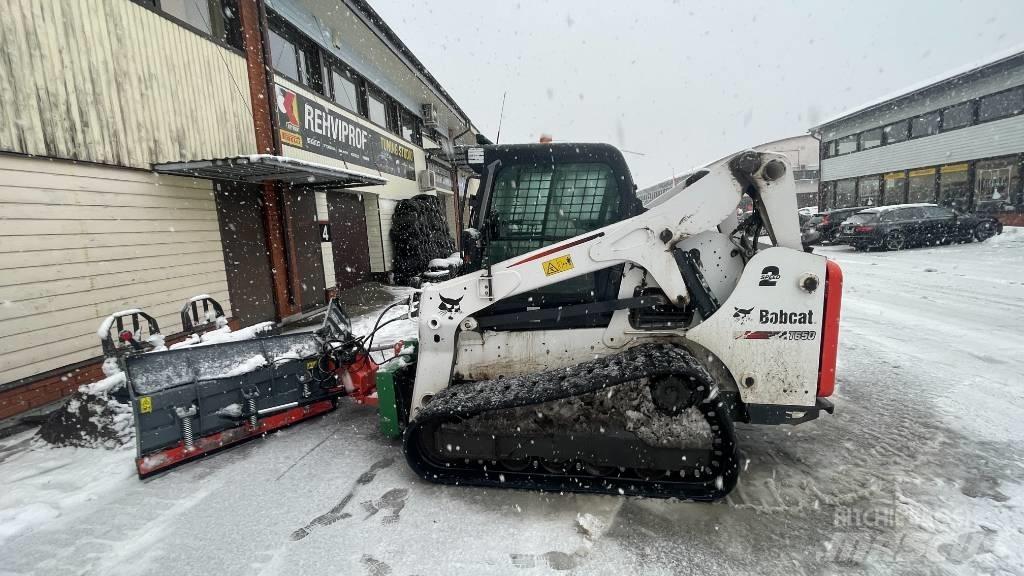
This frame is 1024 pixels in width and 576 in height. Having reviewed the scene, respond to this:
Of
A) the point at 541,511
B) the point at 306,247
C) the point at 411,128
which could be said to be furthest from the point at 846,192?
the point at 541,511

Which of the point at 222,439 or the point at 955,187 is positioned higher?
the point at 955,187

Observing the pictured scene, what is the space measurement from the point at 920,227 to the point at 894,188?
11.3 meters

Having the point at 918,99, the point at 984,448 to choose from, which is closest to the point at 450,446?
the point at 984,448

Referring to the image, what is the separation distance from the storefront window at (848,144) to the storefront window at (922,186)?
428cm

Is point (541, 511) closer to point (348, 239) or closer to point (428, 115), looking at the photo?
point (348, 239)

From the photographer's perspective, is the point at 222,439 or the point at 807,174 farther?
the point at 807,174

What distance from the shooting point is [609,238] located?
2.90 metres

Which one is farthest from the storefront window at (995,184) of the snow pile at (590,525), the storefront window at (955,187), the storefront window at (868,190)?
the snow pile at (590,525)

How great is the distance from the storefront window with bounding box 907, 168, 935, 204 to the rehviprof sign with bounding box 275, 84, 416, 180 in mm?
23916

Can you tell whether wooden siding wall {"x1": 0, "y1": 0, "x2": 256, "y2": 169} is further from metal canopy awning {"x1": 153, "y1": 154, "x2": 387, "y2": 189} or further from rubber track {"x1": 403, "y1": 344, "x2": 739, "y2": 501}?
rubber track {"x1": 403, "y1": 344, "x2": 739, "y2": 501}

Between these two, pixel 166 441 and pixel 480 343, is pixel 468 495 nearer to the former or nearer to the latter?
pixel 480 343

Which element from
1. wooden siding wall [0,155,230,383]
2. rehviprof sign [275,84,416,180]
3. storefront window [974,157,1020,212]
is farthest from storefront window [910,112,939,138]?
wooden siding wall [0,155,230,383]

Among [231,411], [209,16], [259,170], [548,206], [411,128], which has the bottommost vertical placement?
[231,411]

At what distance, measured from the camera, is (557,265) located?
295 centimetres
